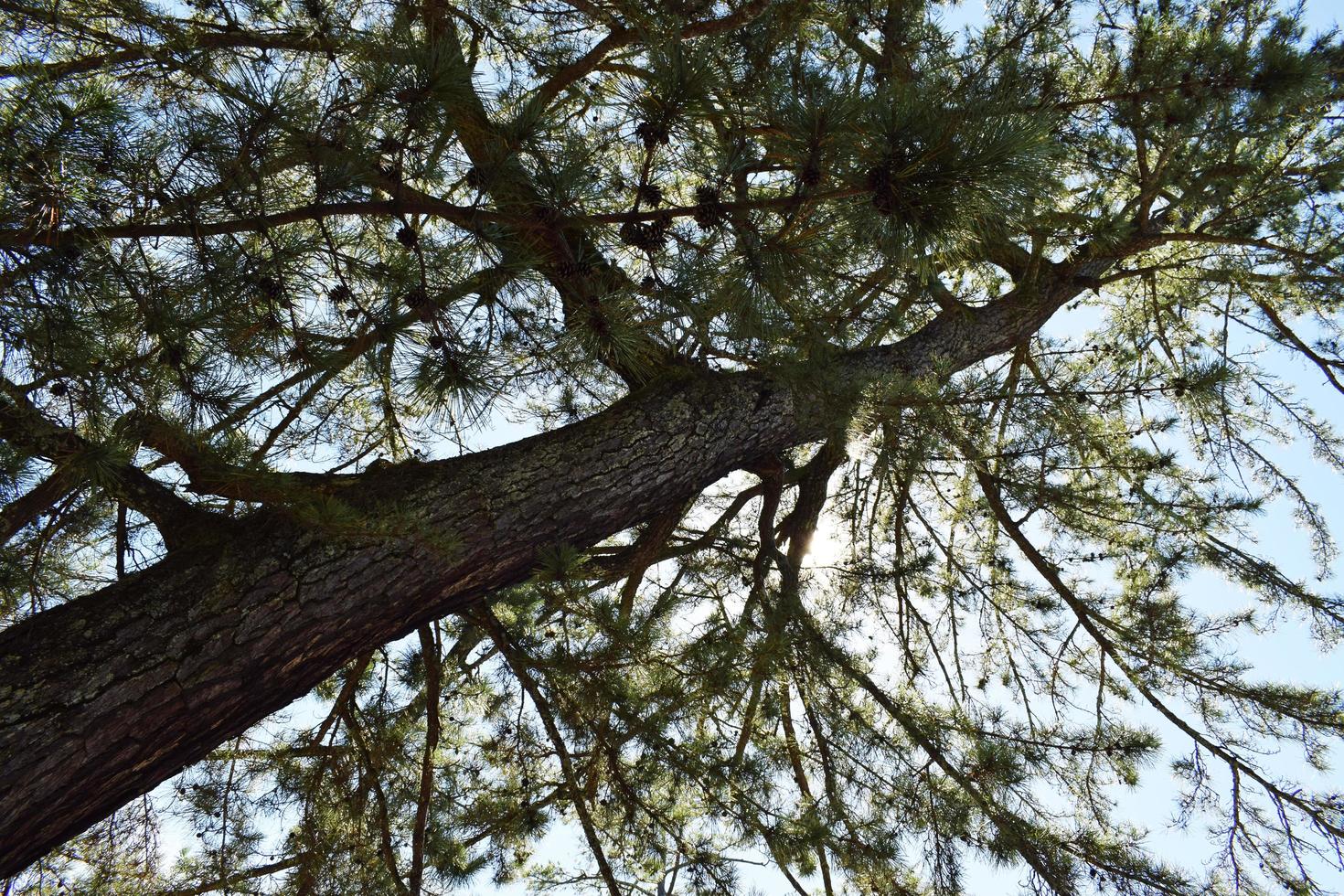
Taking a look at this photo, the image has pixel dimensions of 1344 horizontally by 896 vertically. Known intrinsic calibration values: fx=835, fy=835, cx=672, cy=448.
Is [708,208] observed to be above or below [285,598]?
above

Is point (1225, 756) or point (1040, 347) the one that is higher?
point (1040, 347)

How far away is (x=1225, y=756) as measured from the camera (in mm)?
3025

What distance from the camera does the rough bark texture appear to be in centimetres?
162

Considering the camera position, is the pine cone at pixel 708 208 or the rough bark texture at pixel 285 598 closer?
the rough bark texture at pixel 285 598

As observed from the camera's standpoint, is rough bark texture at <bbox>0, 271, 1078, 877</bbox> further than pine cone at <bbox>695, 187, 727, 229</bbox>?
No

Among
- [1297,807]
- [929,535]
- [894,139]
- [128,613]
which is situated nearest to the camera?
[894,139]

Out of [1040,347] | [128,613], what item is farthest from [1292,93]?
[128,613]

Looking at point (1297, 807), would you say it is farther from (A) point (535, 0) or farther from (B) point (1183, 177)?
(A) point (535, 0)

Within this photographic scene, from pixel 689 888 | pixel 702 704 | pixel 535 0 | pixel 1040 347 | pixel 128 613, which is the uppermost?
pixel 535 0

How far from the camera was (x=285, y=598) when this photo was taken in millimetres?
1875

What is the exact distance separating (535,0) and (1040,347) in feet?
9.22

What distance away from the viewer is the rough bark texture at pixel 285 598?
63.7 inches

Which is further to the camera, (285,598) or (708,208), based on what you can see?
(285,598)

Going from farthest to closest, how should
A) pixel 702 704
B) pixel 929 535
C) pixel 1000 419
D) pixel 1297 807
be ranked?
pixel 929 535 → pixel 1000 419 → pixel 1297 807 → pixel 702 704
